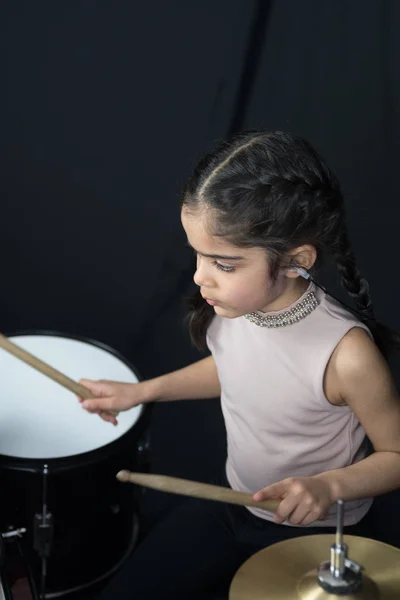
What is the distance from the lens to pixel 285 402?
1270 millimetres

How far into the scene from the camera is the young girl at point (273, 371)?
1149mm

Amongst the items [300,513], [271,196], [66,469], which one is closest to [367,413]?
[300,513]

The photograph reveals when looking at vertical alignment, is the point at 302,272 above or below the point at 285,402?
above

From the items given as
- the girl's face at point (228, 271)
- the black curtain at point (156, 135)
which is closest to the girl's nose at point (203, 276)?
the girl's face at point (228, 271)

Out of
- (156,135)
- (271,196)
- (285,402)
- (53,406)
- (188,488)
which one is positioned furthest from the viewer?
(156,135)

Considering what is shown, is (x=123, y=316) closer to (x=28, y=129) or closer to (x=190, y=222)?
(x=28, y=129)

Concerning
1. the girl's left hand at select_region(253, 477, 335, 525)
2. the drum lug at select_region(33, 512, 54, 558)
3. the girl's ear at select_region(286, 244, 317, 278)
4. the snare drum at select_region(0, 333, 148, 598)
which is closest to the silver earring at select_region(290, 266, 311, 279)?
the girl's ear at select_region(286, 244, 317, 278)

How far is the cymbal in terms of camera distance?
3.34ft

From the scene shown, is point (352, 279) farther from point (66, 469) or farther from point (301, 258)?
point (66, 469)

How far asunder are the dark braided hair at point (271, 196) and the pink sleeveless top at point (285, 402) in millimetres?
80

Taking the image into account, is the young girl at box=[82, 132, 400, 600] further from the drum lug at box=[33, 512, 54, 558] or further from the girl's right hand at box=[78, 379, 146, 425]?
the drum lug at box=[33, 512, 54, 558]

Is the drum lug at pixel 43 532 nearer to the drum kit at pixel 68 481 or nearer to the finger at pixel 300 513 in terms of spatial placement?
the drum kit at pixel 68 481

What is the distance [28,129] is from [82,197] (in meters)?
0.16

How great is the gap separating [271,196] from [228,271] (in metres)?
0.09
